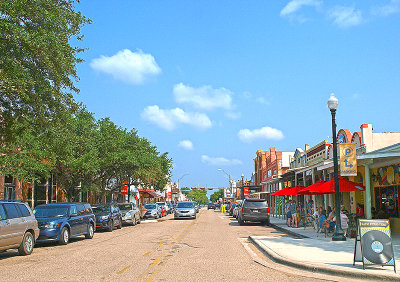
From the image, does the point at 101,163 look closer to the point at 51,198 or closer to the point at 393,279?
the point at 51,198

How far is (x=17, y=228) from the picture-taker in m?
12.6

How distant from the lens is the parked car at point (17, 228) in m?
12.0

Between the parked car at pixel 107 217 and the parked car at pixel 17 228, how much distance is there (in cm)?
973

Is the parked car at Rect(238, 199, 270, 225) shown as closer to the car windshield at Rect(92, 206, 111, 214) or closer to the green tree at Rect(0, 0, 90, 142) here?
the car windshield at Rect(92, 206, 111, 214)

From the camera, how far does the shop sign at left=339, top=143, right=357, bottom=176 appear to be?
17844 millimetres

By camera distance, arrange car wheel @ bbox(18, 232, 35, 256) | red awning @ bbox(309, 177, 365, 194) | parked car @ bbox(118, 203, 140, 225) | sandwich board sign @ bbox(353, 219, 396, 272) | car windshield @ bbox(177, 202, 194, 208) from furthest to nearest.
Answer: car windshield @ bbox(177, 202, 194, 208) → parked car @ bbox(118, 203, 140, 225) → red awning @ bbox(309, 177, 365, 194) → car wheel @ bbox(18, 232, 35, 256) → sandwich board sign @ bbox(353, 219, 396, 272)

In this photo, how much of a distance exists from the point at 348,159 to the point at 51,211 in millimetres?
12648

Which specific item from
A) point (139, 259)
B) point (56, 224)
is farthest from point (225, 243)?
point (56, 224)

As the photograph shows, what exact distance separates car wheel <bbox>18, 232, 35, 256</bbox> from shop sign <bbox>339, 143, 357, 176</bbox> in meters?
12.5

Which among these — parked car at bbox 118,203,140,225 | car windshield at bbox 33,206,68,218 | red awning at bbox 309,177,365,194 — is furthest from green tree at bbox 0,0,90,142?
parked car at bbox 118,203,140,225

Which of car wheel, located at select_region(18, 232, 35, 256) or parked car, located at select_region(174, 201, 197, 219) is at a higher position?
car wheel, located at select_region(18, 232, 35, 256)

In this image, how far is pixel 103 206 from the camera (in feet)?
81.8

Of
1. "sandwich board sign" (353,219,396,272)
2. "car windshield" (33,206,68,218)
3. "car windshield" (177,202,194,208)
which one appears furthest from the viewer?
"car windshield" (177,202,194,208)

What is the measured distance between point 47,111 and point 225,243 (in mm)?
8602
